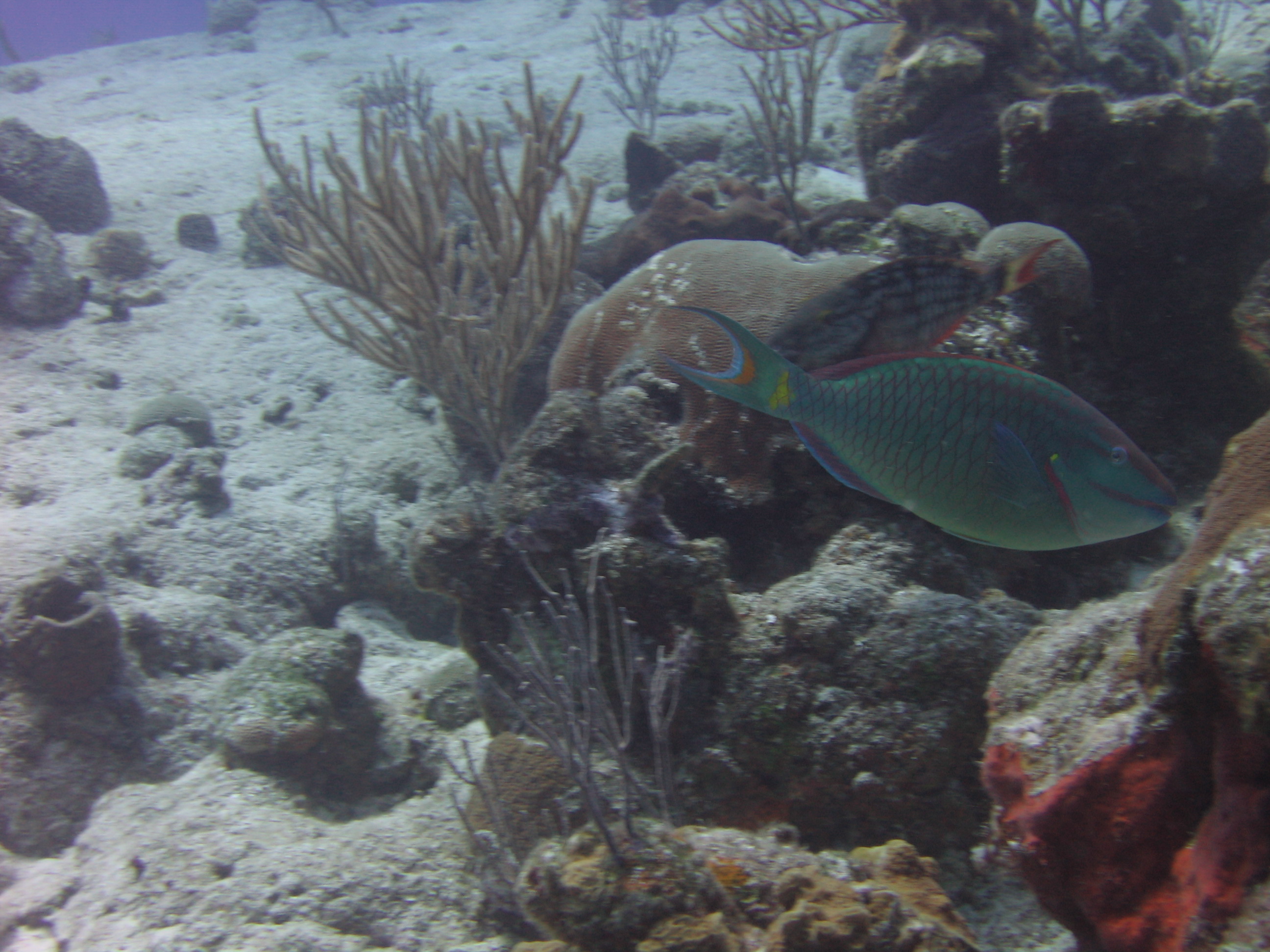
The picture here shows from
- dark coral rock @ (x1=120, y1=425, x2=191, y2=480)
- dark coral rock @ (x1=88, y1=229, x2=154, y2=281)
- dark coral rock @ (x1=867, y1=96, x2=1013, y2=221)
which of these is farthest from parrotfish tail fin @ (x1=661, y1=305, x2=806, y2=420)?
dark coral rock @ (x1=88, y1=229, x2=154, y2=281)

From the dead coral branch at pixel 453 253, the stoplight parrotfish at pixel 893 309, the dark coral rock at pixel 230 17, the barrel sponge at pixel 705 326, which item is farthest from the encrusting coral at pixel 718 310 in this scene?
the dark coral rock at pixel 230 17

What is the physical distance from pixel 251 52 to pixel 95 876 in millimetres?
19361

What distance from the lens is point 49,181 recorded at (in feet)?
26.0

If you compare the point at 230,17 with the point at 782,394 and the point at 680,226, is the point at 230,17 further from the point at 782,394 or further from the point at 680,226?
the point at 782,394

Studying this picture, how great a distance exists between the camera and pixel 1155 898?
1.19 meters

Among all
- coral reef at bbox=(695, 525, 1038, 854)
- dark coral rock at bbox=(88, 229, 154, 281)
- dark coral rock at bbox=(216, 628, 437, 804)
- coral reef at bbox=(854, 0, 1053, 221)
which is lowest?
dark coral rock at bbox=(216, 628, 437, 804)

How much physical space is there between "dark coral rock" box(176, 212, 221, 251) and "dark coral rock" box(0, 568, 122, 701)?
630 cm

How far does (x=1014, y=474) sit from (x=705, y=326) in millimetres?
1816

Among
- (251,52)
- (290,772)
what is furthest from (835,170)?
(251,52)

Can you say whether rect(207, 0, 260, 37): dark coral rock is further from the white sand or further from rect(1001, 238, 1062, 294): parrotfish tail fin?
rect(1001, 238, 1062, 294): parrotfish tail fin

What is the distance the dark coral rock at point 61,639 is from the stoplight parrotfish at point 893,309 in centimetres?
352

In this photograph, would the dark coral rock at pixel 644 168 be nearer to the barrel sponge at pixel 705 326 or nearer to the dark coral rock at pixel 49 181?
the barrel sponge at pixel 705 326

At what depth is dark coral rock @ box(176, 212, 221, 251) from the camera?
26.3 ft

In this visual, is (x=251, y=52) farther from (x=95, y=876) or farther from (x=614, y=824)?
(x=614, y=824)
